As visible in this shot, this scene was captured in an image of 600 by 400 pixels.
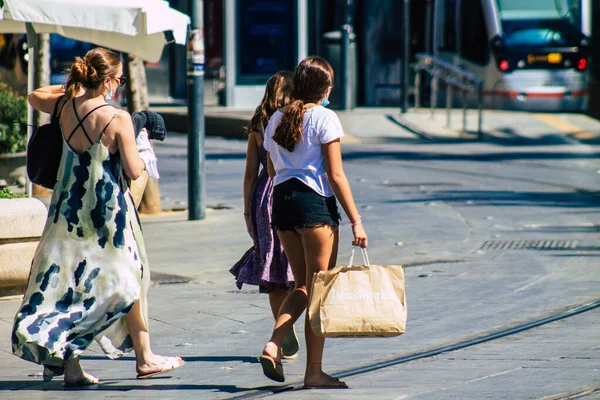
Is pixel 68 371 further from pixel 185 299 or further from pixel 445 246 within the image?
pixel 445 246

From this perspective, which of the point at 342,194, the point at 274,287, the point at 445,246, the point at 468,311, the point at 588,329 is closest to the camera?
the point at 342,194

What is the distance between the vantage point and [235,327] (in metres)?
7.59

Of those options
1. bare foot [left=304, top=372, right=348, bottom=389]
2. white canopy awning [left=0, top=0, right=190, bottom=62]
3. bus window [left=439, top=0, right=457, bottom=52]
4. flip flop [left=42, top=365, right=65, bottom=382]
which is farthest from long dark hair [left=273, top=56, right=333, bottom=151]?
bus window [left=439, top=0, right=457, bottom=52]

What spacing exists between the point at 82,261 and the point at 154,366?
0.69 m

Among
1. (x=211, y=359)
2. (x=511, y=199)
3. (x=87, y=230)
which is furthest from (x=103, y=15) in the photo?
(x=511, y=199)

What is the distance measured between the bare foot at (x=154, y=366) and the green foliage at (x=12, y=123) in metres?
9.30

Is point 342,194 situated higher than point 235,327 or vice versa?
point 342,194

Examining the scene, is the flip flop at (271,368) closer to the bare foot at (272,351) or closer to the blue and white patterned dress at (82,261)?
the bare foot at (272,351)

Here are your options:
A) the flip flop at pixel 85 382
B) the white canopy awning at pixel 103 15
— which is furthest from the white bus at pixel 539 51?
the flip flop at pixel 85 382

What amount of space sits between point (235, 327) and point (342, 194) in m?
2.14

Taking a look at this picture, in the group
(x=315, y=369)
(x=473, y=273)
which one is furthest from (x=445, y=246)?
(x=315, y=369)

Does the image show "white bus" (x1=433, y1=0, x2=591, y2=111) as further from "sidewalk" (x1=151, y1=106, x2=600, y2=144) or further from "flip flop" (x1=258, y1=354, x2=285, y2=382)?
"flip flop" (x1=258, y1=354, x2=285, y2=382)

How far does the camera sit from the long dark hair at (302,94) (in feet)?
18.9

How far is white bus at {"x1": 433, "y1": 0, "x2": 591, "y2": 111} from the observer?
2408cm
